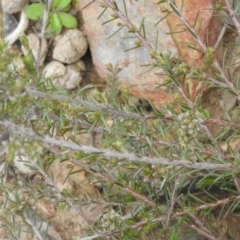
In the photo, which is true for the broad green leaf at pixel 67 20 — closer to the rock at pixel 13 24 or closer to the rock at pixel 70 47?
the rock at pixel 70 47

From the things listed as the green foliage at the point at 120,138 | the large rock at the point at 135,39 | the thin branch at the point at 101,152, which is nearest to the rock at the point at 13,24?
the large rock at the point at 135,39

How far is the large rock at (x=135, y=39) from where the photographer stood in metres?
2.77

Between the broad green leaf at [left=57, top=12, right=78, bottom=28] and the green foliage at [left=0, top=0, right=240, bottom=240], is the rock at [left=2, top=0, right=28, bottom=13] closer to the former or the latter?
the broad green leaf at [left=57, top=12, right=78, bottom=28]

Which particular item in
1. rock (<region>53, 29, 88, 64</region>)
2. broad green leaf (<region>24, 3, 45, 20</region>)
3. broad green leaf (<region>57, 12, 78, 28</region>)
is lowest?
rock (<region>53, 29, 88, 64</region>)

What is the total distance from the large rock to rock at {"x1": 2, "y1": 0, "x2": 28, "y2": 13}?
384 millimetres

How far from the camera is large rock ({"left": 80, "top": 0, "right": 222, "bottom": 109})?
2.77 meters

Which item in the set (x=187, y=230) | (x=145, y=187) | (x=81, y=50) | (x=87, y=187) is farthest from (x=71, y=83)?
(x=187, y=230)

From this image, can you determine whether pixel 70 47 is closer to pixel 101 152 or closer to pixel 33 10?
pixel 33 10

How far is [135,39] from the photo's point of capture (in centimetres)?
287

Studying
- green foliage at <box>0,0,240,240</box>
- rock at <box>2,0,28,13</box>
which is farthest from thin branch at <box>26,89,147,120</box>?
rock at <box>2,0,28,13</box>

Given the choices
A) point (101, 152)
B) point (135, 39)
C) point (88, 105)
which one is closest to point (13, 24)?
point (135, 39)

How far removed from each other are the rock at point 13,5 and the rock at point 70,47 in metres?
0.32

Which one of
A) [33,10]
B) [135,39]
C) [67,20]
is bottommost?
[135,39]

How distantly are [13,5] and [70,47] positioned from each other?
0.44 m
